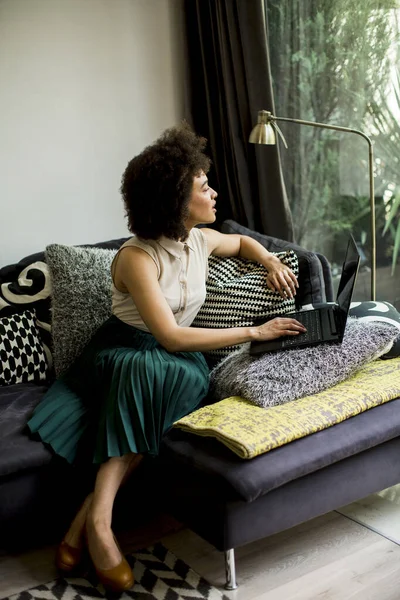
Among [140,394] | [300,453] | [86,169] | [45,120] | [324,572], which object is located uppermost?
[45,120]

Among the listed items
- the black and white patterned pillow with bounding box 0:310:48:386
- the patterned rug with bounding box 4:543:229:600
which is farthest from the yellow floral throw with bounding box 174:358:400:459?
the black and white patterned pillow with bounding box 0:310:48:386

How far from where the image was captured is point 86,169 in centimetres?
321

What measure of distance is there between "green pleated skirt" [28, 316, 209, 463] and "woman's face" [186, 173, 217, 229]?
409 mm

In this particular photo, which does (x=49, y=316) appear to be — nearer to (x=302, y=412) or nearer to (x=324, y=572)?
(x=302, y=412)

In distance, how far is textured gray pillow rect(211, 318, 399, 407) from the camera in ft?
6.95

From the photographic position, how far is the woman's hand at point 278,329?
2217 millimetres

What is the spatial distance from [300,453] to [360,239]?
1403 mm

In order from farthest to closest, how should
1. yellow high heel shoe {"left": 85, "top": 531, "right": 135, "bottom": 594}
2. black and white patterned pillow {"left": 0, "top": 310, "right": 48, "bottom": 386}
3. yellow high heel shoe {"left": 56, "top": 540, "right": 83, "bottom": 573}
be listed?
1. black and white patterned pillow {"left": 0, "top": 310, "right": 48, "bottom": 386}
2. yellow high heel shoe {"left": 56, "top": 540, "right": 83, "bottom": 573}
3. yellow high heel shoe {"left": 85, "top": 531, "right": 135, "bottom": 594}

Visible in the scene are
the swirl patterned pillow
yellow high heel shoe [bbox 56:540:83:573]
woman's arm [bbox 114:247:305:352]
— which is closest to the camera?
yellow high heel shoe [bbox 56:540:83:573]

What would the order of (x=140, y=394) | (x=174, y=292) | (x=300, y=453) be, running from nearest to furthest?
(x=300, y=453) → (x=140, y=394) → (x=174, y=292)

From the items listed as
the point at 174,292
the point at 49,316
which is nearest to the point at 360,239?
the point at 174,292

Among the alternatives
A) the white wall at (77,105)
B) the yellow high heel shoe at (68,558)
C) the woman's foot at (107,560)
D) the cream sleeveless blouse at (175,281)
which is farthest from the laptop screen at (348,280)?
the white wall at (77,105)

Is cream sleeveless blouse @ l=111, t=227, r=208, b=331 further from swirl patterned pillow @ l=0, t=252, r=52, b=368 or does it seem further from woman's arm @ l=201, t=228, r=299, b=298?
swirl patterned pillow @ l=0, t=252, r=52, b=368

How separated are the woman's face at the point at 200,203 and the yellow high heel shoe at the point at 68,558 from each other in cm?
105
